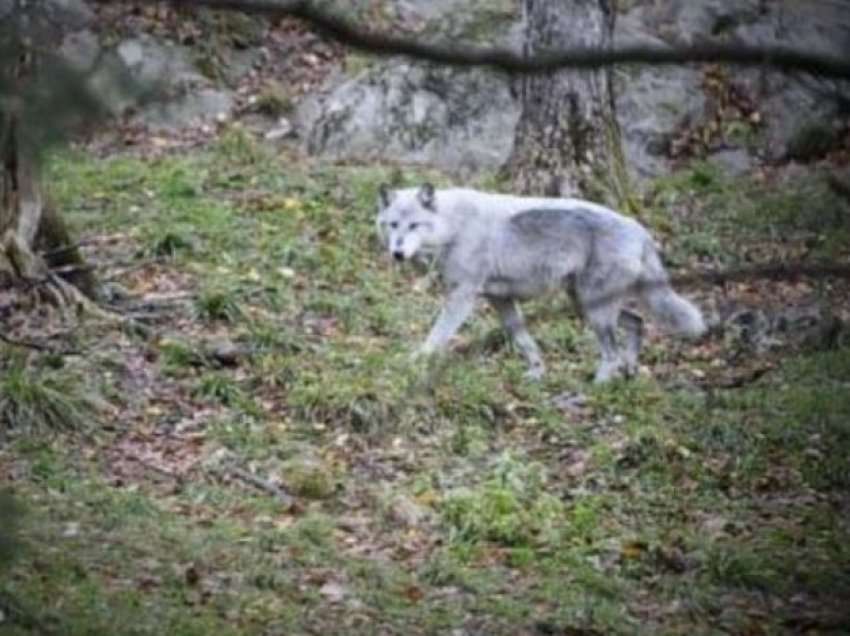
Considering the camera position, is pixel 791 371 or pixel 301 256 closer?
pixel 791 371

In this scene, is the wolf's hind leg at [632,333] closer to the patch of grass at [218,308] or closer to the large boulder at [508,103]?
the patch of grass at [218,308]

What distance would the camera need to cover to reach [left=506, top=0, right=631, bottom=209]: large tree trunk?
46.8 feet

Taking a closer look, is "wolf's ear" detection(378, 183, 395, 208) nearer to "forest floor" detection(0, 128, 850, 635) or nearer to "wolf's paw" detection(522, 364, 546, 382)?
"forest floor" detection(0, 128, 850, 635)

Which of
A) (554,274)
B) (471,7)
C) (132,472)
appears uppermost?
(471,7)

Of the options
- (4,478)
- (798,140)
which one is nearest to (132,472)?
(4,478)

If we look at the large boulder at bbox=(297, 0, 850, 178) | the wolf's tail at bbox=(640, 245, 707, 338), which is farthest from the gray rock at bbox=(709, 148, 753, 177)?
the wolf's tail at bbox=(640, 245, 707, 338)

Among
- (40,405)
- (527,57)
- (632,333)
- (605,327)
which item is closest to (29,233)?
(40,405)

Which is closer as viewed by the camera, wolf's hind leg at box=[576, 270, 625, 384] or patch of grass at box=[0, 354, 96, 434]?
patch of grass at box=[0, 354, 96, 434]

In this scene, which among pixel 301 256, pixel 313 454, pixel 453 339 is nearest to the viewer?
pixel 313 454

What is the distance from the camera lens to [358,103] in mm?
17094

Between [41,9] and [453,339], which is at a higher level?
[41,9]

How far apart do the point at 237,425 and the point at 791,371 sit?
377cm

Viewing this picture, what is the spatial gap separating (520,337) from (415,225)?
1.06m

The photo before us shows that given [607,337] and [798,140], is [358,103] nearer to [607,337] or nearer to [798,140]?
[798,140]
